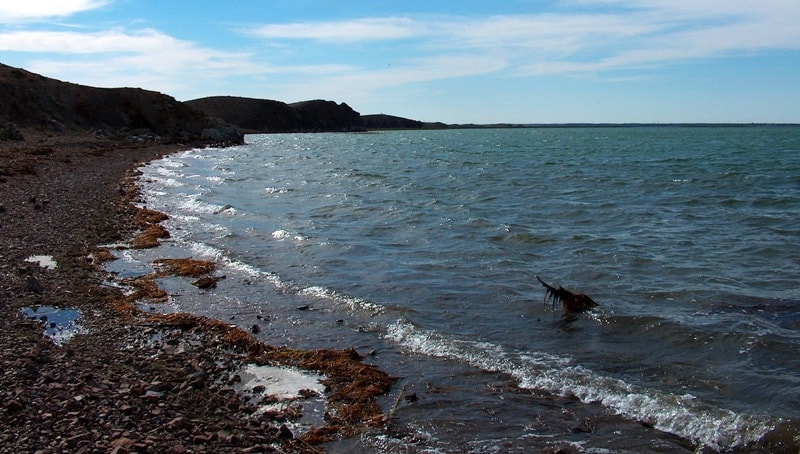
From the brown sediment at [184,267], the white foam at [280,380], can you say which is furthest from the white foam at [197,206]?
the white foam at [280,380]

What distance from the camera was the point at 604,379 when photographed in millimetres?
9055

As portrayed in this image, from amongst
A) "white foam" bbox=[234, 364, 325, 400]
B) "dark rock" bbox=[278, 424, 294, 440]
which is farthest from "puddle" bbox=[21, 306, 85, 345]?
"dark rock" bbox=[278, 424, 294, 440]

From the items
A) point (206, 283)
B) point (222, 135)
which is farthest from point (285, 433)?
point (222, 135)

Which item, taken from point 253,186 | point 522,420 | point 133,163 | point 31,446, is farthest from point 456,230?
point 133,163

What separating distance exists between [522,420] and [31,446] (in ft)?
17.0

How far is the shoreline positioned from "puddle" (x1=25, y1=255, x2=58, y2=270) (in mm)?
147

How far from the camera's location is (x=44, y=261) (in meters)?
13.8

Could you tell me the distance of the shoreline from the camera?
659 cm

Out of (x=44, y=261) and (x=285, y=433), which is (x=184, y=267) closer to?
(x=44, y=261)

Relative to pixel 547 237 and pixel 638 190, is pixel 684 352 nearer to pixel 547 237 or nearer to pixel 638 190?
pixel 547 237

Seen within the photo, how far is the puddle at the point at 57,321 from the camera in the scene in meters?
9.54

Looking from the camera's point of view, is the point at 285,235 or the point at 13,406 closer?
the point at 13,406

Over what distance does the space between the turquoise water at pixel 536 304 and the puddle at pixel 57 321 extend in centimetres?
194

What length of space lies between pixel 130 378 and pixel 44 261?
23.3 feet
